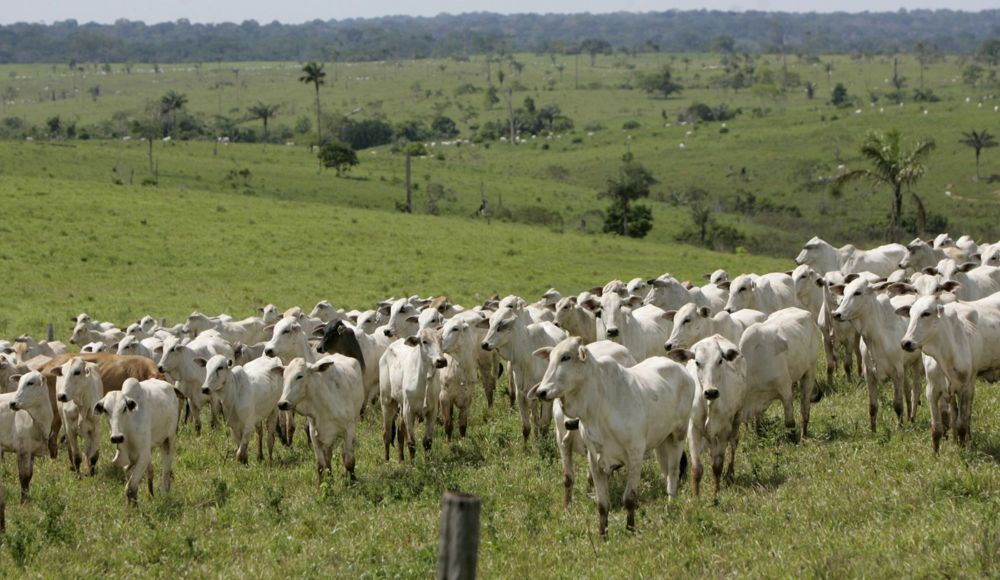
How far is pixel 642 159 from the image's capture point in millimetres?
110188

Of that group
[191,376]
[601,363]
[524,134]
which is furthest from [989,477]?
[524,134]

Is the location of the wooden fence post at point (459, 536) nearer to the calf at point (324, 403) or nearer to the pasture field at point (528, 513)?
the pasture field at point (528, 513)

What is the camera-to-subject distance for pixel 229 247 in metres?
49.9

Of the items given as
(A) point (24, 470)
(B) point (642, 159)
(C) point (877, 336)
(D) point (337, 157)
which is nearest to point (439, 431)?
(A) point (24, 470)

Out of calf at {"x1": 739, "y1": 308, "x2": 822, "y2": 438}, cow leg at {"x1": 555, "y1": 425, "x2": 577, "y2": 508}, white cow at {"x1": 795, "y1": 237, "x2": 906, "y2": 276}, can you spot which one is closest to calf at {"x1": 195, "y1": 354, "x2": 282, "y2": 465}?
cow leg at {"x1": 555, "y1": 425, "x2": 577, "y2": 508}

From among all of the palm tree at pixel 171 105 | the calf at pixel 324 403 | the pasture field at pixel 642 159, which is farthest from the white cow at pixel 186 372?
the palm tree at pixel 171 105

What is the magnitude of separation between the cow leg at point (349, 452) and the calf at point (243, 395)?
174 cm

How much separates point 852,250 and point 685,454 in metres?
14.5

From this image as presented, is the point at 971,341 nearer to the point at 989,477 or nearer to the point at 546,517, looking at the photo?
the point at 989,477

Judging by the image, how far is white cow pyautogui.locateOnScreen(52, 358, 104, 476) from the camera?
16.8 m

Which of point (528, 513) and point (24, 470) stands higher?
point (528, 513)

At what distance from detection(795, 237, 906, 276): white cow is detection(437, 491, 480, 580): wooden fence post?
2155cm

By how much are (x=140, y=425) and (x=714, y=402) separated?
22.4 ft

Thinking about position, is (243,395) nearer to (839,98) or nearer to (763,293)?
(763,293)
